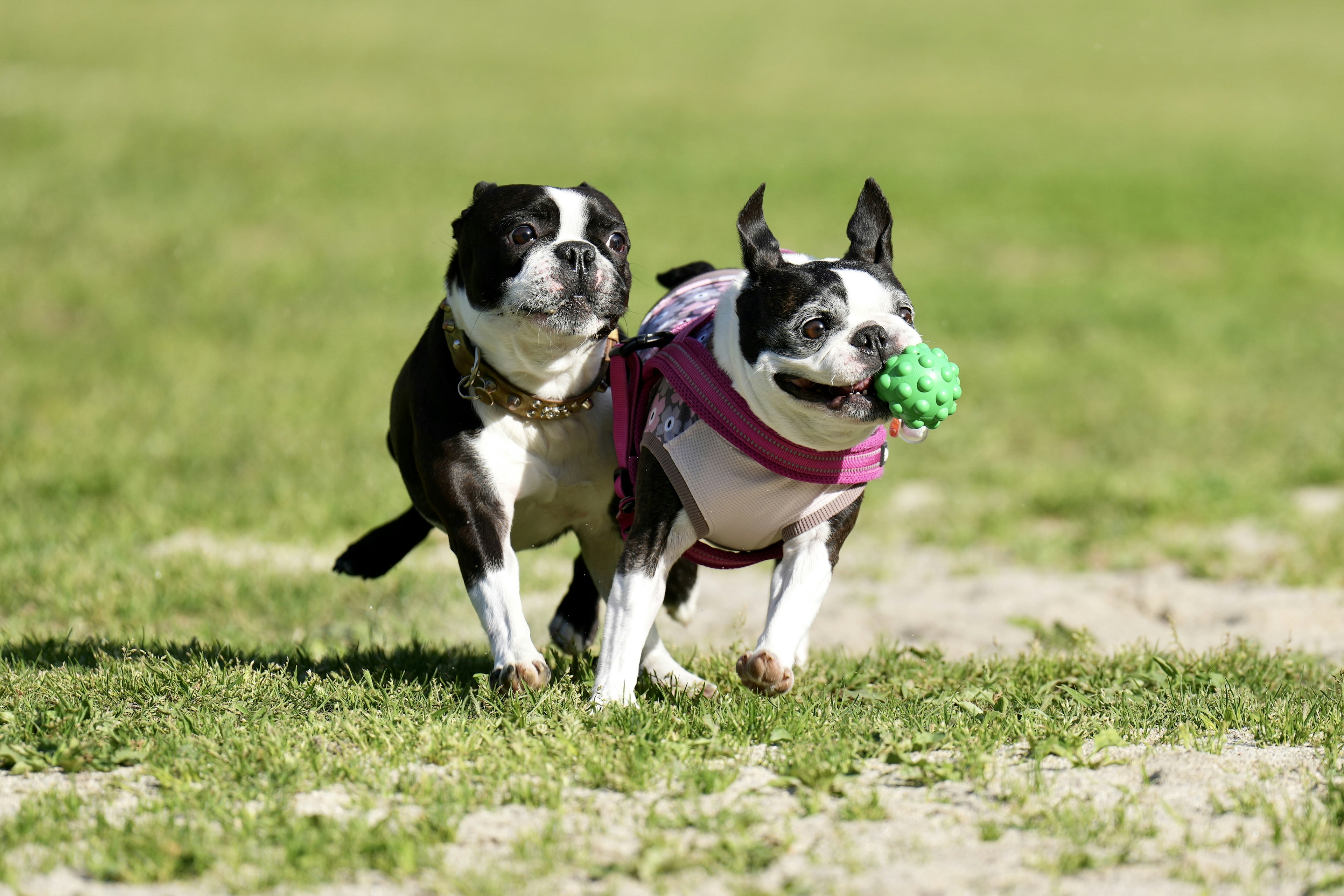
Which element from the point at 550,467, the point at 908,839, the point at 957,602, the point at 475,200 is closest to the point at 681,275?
the point at 475,200

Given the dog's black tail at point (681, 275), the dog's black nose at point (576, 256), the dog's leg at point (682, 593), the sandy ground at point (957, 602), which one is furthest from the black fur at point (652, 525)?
the dog's black tail at point (681, 275)

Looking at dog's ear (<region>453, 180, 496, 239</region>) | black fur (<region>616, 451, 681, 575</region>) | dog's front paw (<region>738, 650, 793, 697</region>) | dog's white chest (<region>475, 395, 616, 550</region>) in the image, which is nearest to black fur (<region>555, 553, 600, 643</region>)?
dog's white chest (<region>475, 395, 616, 550</region>)

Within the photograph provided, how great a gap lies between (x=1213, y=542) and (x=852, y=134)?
17.5m

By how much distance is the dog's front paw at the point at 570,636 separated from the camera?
18.9 ft

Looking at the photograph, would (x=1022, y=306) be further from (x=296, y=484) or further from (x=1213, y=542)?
(x=296, y=484)

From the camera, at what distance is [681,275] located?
→ 19.4 ft

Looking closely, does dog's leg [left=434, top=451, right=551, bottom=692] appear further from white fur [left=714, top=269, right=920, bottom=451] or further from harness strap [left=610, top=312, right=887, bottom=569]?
white fur [left=714, top=269, right=920, bottom=451]

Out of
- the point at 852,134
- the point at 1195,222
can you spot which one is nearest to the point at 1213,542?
the point at 1195,222

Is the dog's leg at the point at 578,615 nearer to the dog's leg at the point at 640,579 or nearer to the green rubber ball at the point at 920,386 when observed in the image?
the dog's leg at the point at 640,579

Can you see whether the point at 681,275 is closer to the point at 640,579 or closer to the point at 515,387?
the point at 515,387

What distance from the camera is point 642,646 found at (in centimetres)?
455

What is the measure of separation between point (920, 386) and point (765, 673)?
0.93 meters

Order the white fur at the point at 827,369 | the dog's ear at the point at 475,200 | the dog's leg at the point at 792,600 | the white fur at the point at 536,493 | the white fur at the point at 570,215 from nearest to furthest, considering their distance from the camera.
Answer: the white fur at the point at 827,369 < the dog's leg at the point at 792,600 < the white fur at the point at 536,493 < the white fur at the point at 570,215 < the dog's ear at the point at 475,200

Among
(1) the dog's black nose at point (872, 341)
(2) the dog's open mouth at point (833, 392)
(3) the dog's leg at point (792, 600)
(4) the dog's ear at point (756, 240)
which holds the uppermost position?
(4) the dog's ear at point (756, 240)
